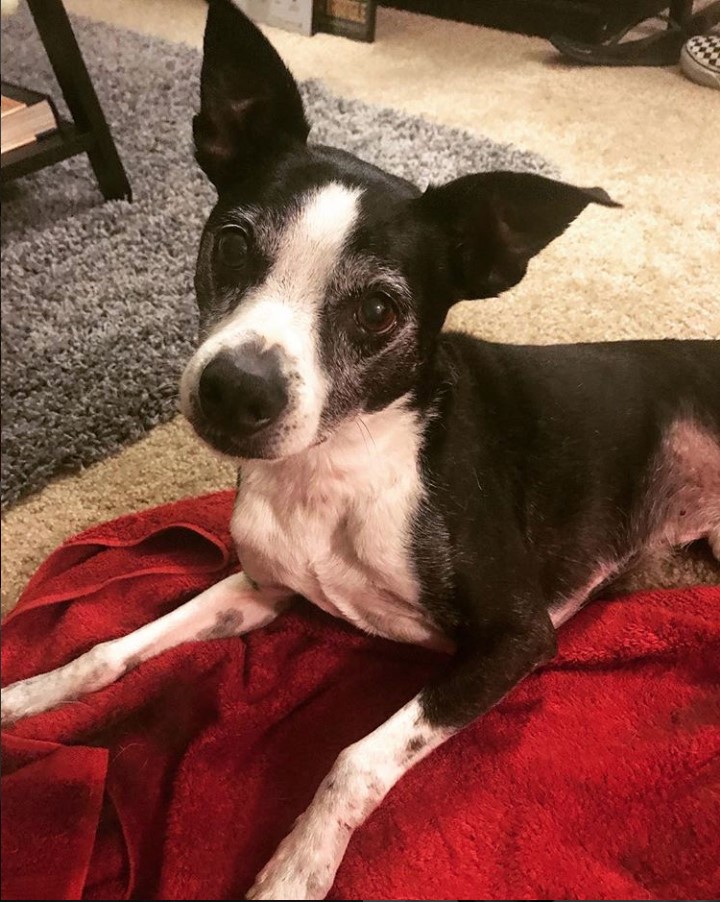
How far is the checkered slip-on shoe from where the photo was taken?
1.76m

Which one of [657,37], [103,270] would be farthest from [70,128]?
[657,37]

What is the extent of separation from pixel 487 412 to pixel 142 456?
0.74m

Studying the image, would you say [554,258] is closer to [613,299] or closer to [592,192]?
[613,299]

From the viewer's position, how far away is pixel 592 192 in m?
1.37

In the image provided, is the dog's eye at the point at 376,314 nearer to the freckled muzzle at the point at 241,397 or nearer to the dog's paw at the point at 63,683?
the freckled muzzle at the point at 241,397

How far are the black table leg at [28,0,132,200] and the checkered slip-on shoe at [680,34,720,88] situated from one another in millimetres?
1206

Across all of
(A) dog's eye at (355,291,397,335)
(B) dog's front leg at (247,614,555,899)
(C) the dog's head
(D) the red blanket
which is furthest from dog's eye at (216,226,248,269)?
(B) dog's front leg at (247,614,555,899)

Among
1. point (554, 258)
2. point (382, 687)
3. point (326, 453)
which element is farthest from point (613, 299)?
point (382, 687)

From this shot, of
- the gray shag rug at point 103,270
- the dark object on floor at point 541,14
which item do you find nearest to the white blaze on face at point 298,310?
the gray shag rug at point 103,270

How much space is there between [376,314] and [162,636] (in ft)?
2.61

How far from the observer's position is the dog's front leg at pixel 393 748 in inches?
48.6

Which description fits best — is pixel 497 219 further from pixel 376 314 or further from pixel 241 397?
pixel 241 397

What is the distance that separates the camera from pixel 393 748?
4.95ft

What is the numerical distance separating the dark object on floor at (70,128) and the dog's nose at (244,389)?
37cm
